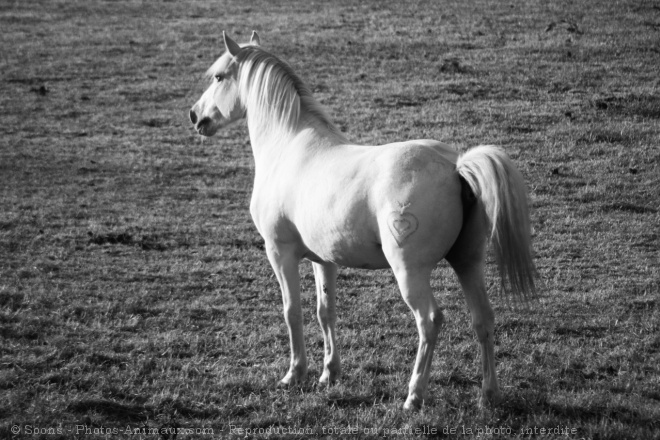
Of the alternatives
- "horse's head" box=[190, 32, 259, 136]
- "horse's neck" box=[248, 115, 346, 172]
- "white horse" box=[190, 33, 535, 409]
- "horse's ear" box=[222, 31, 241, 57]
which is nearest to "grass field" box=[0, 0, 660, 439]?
"white horse" box=[190, 33, 535, 409]

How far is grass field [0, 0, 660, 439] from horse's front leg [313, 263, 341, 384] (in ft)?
0.60

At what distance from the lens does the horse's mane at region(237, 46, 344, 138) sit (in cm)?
649

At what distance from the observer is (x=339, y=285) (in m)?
8.63

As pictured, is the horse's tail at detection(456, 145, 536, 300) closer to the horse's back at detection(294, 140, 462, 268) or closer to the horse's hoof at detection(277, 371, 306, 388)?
the horse's back at detection(294, 140, 462, 268)

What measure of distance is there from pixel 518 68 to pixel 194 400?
13.8m

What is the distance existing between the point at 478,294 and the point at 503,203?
2.74ft

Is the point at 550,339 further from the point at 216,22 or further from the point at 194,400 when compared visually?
the point at 216,22

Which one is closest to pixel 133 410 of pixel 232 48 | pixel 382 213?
pixel 382 213

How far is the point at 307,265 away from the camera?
9.65 metres

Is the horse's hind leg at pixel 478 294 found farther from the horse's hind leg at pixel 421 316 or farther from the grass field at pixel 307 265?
the horse's hind leg at pixel 421 316

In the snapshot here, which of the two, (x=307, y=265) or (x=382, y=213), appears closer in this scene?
(x=382, y=213)

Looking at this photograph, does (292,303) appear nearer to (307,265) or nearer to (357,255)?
(357,255)

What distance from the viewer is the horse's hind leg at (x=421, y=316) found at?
509cm

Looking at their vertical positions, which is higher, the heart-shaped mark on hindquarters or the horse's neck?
the horse's neck
